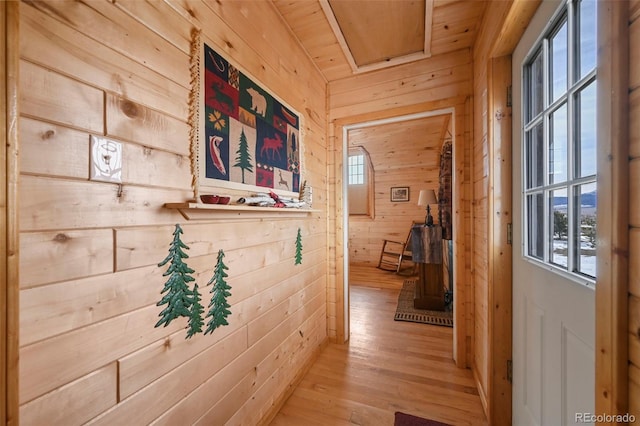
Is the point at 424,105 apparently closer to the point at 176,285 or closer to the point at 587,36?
the point at 587,36

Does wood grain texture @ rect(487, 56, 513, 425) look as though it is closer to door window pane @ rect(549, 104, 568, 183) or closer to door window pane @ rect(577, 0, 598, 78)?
door window pane @ rect(549, 104, 568, 183)

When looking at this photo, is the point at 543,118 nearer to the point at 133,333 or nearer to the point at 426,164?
the point at 133,333

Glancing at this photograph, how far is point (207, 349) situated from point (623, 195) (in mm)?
1442

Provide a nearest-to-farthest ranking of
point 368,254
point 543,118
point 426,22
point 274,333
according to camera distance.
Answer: point 543,118 < point 274,333 < point 426,22 < point 368,254

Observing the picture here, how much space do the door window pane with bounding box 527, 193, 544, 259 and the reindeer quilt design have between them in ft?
4.54

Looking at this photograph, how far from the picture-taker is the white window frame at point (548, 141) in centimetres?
85

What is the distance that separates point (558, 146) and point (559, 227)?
322mm

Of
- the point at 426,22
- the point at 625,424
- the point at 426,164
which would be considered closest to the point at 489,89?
the point at 426,22

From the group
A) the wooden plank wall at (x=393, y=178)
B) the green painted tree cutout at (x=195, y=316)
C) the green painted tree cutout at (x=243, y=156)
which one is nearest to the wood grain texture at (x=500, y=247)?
the green painted tree cutout at (x=243, y=156)

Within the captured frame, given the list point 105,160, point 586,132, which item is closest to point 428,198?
point 586,132

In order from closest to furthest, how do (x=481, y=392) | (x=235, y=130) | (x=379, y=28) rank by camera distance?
(x=235, y=130), (x=481, y=392), (x=379, y=28)

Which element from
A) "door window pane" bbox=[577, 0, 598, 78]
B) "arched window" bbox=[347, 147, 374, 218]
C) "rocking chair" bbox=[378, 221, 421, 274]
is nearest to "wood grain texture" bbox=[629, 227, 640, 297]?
"door window pane" bbox=[577, 0, 598, 78]

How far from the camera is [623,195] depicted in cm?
52

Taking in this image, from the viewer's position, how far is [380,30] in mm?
1833
